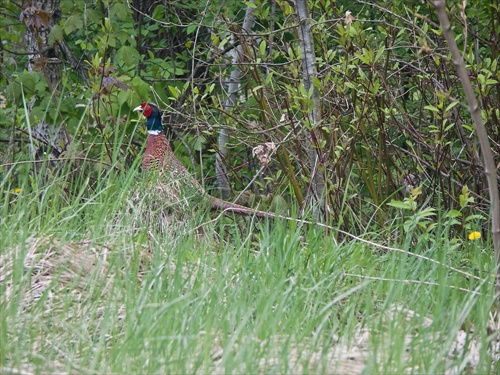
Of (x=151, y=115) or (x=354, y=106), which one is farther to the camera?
(x=151, y=115)

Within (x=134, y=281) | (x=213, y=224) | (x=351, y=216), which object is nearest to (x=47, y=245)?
(x=134, y=281)

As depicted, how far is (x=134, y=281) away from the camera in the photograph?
2758 millimetres

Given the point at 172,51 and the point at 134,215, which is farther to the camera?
the point at 172,51

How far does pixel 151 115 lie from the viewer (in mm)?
5570

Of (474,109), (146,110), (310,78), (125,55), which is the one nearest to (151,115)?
(146,110)

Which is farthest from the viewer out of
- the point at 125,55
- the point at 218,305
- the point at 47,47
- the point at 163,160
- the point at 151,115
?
the point at 47,47

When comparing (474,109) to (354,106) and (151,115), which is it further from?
(151,115)

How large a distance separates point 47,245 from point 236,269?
0.73 m

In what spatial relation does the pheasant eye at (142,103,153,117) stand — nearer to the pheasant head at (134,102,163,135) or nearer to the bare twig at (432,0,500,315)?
the pheasant head at (134,102,163,135)

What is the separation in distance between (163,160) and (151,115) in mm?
905

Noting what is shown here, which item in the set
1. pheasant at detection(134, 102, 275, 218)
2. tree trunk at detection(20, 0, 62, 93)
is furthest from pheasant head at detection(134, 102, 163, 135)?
tree trunk at detection(20, 0, 62, 93)

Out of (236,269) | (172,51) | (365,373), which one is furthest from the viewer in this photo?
(172,51)

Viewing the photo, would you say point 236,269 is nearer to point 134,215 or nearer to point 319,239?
point 319,239

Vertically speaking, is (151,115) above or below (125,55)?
below
